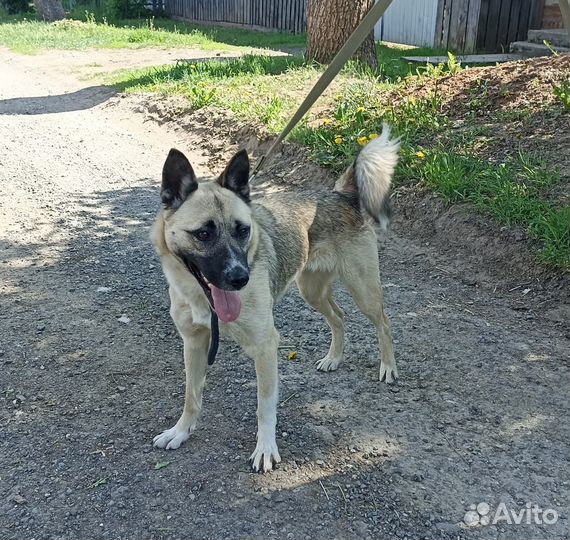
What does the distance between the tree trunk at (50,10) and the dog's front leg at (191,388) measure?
26.3m

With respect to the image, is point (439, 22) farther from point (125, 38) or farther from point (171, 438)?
point (171, 438)

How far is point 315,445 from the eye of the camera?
3404 millimetres

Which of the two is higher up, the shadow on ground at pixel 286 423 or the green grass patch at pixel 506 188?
the green grass patch at pixel 506 188

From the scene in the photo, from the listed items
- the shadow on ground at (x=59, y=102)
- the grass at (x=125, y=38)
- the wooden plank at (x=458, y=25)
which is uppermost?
the wooden plank at (x=458, y=25)

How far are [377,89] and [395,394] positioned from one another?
5.81 meters

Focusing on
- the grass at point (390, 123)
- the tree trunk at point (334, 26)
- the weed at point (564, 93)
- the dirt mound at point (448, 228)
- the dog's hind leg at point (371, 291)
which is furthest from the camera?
the tree trunk at point (334, 26)

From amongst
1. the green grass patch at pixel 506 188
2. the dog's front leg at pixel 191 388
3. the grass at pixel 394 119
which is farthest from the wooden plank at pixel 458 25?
the dog's front leg at pixel 191 388

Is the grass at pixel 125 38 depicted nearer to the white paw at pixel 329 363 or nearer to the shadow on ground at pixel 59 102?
the shadow on ground at pixel 59 102

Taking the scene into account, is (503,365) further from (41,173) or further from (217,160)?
(41,173)

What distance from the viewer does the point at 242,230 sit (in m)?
3.18

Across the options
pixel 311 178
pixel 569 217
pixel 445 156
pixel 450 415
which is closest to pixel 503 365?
pixel 450 415

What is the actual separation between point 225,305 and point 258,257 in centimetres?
43

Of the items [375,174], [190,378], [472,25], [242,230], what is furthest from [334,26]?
[190,378]

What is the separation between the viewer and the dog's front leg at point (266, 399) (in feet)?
10.7
